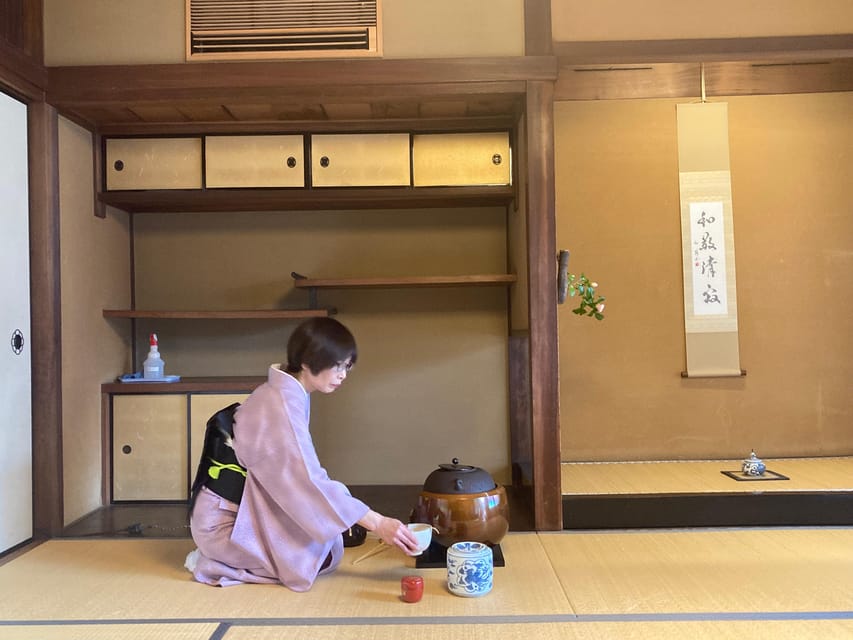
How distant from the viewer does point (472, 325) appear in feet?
12.9

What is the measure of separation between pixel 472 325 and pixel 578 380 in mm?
680

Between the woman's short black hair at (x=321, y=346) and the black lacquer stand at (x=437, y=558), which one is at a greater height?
the woman's short black hair at (x=321, y=346)

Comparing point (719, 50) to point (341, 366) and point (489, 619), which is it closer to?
point (341, 366)

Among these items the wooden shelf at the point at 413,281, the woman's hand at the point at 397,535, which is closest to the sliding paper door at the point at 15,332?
the wooden shelf at the point at 413,281

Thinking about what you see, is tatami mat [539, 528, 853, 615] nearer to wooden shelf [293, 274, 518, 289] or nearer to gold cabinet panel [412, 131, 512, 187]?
wooden shelf [293, 274, 518, 289]

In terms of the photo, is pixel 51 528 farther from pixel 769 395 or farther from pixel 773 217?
pixel 773 217

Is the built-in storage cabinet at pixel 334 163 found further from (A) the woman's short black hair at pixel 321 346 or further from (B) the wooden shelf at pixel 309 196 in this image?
(A) the woman's short black hair at pixel 321 346

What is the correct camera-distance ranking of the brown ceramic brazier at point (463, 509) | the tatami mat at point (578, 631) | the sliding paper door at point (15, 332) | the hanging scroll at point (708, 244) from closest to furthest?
1. the tatami mat at point (578, 631)
2. the brown ceramic brazier at point (463, 509)
3. the sliding paper door at point (15, 332)
4. the hanging scroll at point (708, 244)

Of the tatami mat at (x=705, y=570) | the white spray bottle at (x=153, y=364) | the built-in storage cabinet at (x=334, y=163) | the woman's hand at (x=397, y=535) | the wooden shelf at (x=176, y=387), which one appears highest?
the built-in storage cabinet at (x=334, y=163)

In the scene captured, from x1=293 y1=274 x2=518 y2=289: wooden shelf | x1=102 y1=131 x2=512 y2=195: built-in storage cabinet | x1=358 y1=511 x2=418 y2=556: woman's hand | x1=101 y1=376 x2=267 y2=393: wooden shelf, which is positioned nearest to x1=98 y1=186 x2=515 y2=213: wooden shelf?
x1=102 y1=131 x2=512 y2=195: built-in storage cabinet

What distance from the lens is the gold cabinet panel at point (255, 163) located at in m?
3.64

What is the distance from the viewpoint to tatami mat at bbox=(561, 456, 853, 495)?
3.13 metres

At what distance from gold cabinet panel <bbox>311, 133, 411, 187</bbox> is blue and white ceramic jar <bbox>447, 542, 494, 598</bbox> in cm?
204

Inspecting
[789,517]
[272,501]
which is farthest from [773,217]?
[272,501]
